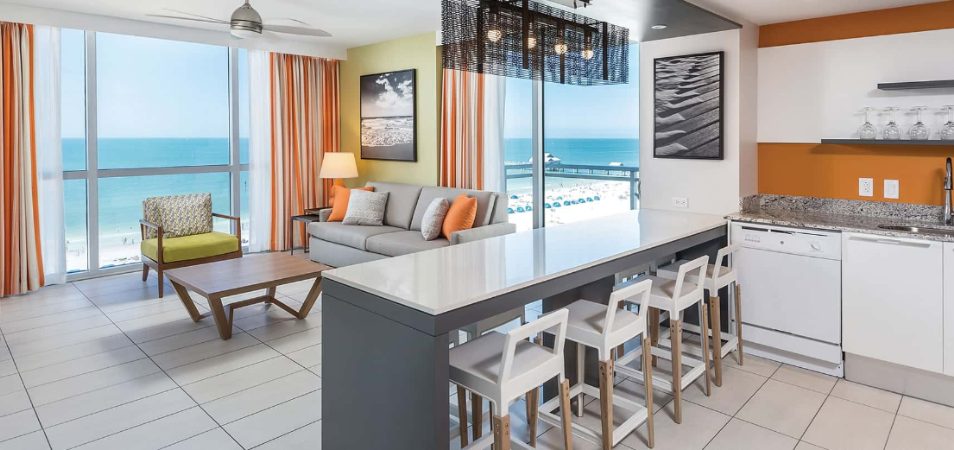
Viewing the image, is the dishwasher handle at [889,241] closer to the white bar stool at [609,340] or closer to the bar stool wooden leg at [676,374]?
the bar stool wooden leg at [676,374]

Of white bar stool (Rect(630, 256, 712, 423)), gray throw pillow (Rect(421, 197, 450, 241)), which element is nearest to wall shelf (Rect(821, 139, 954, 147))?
white bar stool (Rect(630, 256, 712, 423))

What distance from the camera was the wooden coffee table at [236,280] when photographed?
160 inches

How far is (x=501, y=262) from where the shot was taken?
2650 mm

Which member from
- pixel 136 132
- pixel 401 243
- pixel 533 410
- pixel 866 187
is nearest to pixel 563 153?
pixel 401 243

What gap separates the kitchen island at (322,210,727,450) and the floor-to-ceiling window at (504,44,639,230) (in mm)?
2920

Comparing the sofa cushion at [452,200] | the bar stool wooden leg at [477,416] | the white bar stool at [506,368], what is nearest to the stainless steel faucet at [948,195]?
the white bar stool at [506,368]

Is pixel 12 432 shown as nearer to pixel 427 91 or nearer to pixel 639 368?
pixel 639 368

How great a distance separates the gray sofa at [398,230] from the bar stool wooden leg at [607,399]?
2.71 meters

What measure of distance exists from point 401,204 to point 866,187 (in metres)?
4.14

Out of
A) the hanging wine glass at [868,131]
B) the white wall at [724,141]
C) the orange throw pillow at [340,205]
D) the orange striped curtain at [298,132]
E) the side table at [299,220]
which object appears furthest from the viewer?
the orange striped curtain at [298,132]

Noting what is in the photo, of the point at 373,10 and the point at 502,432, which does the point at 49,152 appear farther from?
the point at 502,432

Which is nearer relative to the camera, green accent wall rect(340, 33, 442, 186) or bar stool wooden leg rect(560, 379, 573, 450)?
bar stool wooden leg rect(560, 379, 573, 450)

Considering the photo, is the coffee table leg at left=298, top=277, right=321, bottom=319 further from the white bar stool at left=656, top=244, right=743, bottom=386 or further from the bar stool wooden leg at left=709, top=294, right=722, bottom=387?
the bar stool wooden leg at left=709, top=294, right=722, bottom=387

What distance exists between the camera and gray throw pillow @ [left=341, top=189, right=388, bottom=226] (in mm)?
6207
